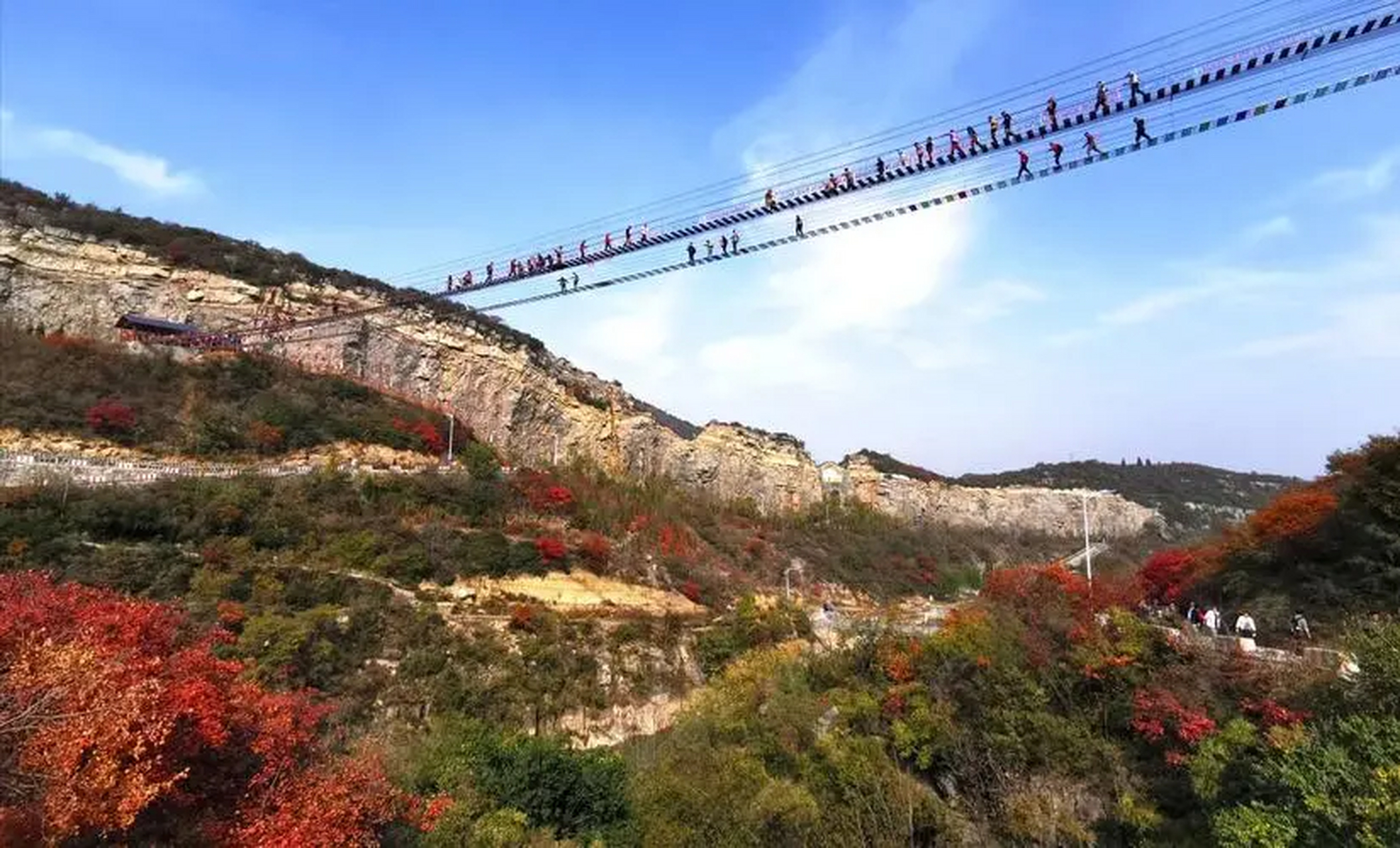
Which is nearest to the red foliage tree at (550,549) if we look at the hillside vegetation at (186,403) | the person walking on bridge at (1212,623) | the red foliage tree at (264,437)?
the hillside vegetation at (186,403)

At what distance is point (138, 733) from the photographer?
285 inches

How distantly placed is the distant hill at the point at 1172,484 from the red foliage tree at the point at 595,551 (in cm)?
6359

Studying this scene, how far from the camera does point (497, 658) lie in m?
25.6

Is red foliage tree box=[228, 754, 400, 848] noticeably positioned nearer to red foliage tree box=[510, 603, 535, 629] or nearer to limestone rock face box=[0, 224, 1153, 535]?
red foliage tree box=[510, 603, 535, 629]

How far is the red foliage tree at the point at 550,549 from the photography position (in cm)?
3294

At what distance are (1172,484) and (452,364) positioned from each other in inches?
4033

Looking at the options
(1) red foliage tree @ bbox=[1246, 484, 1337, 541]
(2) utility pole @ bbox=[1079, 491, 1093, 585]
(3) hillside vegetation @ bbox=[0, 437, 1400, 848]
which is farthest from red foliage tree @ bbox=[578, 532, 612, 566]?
(1) red foliage tree @ bbox=[1246, 484, 1337, 541]

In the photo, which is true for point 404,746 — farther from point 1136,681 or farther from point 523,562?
point 1136,681

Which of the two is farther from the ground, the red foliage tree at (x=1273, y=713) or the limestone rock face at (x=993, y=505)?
the limestone rock face at (x=993, y=505)

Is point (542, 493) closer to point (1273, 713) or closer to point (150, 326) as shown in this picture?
point (150, 326)

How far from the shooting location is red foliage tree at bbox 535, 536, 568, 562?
32938 mm

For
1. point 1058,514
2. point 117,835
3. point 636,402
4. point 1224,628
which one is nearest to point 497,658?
point 117,835

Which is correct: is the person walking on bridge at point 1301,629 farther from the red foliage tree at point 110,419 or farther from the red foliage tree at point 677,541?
the red foliage tree at point 110,419

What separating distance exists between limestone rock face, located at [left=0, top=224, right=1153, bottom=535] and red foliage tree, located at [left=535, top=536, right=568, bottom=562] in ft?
60.4
